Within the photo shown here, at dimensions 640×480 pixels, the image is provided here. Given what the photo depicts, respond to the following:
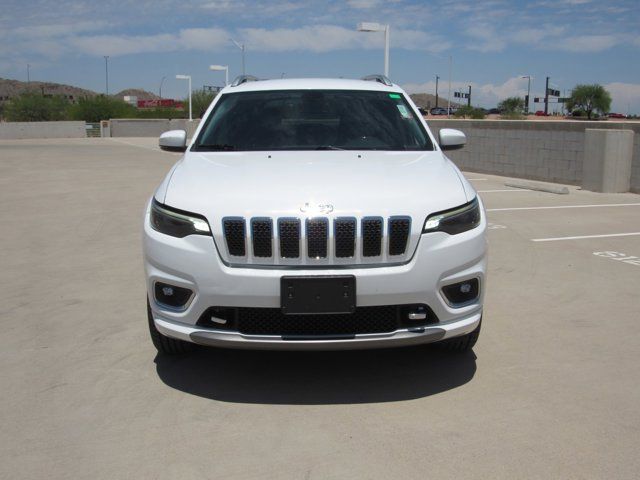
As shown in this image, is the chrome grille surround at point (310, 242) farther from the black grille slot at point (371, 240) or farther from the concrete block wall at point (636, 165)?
the concrete block wall at point (636, 165)

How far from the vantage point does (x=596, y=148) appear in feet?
44.9

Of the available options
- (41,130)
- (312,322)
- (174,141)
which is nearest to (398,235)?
(312,322)

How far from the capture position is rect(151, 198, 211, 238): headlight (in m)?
3.56

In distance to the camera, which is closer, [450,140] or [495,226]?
[450,140]

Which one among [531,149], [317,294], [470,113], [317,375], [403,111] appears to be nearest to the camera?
[317,294]

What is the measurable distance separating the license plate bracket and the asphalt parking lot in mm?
567

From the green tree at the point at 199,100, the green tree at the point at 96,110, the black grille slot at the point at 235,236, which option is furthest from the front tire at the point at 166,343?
the green tree at the point at 199,100

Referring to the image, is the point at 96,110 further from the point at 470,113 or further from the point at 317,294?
the point at 317,294

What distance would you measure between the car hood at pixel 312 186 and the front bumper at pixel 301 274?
0.21m

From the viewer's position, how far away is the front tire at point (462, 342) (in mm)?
4141

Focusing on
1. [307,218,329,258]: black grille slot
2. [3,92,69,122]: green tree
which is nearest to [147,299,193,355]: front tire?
[307,218,329,258]: black grille slot

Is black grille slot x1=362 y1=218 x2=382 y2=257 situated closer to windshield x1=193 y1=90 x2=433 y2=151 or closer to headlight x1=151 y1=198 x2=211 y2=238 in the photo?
headlight x1=151 y1=198 x2=211 y2=238

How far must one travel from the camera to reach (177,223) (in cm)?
364

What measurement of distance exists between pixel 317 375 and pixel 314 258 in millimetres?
921
